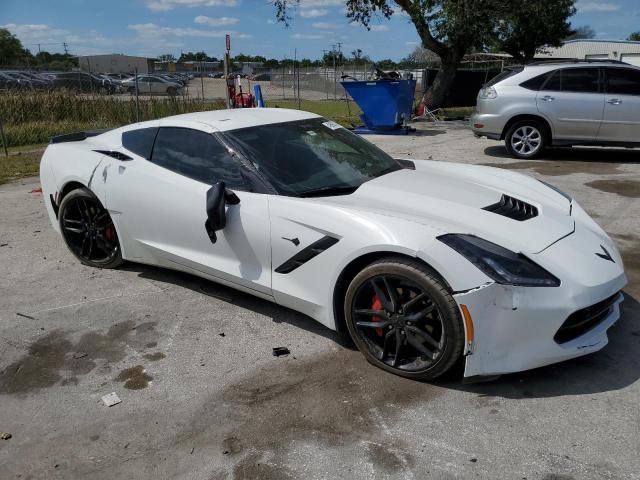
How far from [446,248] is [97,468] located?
1954 millimetres

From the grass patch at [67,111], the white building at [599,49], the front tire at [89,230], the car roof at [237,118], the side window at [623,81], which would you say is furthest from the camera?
the white building at [599,49]

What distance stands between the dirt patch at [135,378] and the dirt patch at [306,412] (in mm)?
459

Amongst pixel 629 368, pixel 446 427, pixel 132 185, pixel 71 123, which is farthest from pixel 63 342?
pixel 71 123

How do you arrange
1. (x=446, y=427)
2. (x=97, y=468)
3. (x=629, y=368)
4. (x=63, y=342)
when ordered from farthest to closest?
(x=63, y=342) → (x=629, y=368) → (x=446, y=427) → (x=97, y=468)

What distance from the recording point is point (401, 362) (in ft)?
10.5

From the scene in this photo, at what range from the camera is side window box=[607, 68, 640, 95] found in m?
9.30

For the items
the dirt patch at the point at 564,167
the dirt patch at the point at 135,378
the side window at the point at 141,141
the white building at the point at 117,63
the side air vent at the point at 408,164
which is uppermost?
the white building at the point at 117,63

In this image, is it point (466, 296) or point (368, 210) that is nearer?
point (466, 296)

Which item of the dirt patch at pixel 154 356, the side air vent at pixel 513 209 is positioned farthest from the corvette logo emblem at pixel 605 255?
the dirt patch at pixel 154 356

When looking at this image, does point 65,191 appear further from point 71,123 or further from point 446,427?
point 71,123

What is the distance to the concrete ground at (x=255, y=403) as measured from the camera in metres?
2.57

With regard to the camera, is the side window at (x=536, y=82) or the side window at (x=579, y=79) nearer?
the side window at (x=579, y=79)

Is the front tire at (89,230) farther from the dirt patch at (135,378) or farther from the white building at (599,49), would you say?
the white building at (599,49)

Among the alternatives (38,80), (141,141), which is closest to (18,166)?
(141,141)
